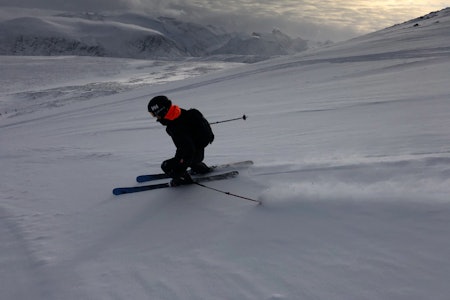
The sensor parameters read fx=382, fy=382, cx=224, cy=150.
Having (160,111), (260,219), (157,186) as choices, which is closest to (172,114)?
(160,111)

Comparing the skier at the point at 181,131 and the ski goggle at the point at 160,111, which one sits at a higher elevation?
the ski goggle at the point at 160,111

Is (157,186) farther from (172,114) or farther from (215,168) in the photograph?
(172,114)

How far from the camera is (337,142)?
607cm

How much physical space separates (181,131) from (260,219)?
1.47 metres

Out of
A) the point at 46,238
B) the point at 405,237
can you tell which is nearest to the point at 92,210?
the point at 46,238

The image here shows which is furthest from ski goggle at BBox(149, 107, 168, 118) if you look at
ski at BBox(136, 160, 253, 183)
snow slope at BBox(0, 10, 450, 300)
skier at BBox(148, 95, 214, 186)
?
ski at BBox(136, 160, 253, 183)

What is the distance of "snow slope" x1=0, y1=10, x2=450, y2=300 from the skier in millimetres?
404

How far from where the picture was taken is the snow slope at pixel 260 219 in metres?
2.67

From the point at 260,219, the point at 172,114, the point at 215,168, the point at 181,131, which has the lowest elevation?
the point at 260,219

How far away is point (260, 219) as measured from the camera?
3.57m

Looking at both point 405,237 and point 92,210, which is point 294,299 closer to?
point 405,237

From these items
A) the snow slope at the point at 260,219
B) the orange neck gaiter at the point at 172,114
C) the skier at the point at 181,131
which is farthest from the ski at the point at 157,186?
the orange neck gaiter at the point at 172,114

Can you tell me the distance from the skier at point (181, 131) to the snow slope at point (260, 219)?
40 centimetres

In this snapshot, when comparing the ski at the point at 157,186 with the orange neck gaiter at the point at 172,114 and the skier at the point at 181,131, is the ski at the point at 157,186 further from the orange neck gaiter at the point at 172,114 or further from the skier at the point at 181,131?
the orange neck gaiter at the point at 172,114
